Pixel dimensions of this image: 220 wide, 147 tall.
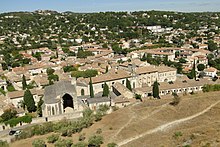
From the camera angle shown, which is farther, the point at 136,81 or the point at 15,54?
the point at 15,54

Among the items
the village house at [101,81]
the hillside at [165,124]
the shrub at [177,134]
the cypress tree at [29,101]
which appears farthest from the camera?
the village house at [101,81]

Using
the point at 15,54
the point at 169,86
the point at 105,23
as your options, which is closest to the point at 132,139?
the point at 169,86

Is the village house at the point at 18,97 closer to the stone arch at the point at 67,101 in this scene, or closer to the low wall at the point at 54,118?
the stone arch at the point at 67,101

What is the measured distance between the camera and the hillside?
25.0 m

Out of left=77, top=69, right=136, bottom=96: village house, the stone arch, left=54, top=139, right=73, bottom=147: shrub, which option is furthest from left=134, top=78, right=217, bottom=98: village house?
left=54, top=139, right=73, bottom=147: shrub

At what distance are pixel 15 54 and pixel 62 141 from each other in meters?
85.6

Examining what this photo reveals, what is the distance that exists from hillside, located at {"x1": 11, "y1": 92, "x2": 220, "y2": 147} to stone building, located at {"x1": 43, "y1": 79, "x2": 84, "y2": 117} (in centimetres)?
1066

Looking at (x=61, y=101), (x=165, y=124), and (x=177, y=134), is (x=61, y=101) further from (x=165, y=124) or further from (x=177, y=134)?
(x=177, y=134)

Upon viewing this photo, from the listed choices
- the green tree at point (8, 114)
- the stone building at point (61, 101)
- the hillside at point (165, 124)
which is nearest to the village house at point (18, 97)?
the stone building at point (61, 101)

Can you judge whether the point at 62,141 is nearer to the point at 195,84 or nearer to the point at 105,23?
the point at 195,84

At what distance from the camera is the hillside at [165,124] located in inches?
985

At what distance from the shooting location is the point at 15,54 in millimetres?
106125

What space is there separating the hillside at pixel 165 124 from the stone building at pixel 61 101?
10.7 metres

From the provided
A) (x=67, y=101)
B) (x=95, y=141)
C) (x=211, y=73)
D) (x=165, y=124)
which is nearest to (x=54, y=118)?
(x=67, y=101)
